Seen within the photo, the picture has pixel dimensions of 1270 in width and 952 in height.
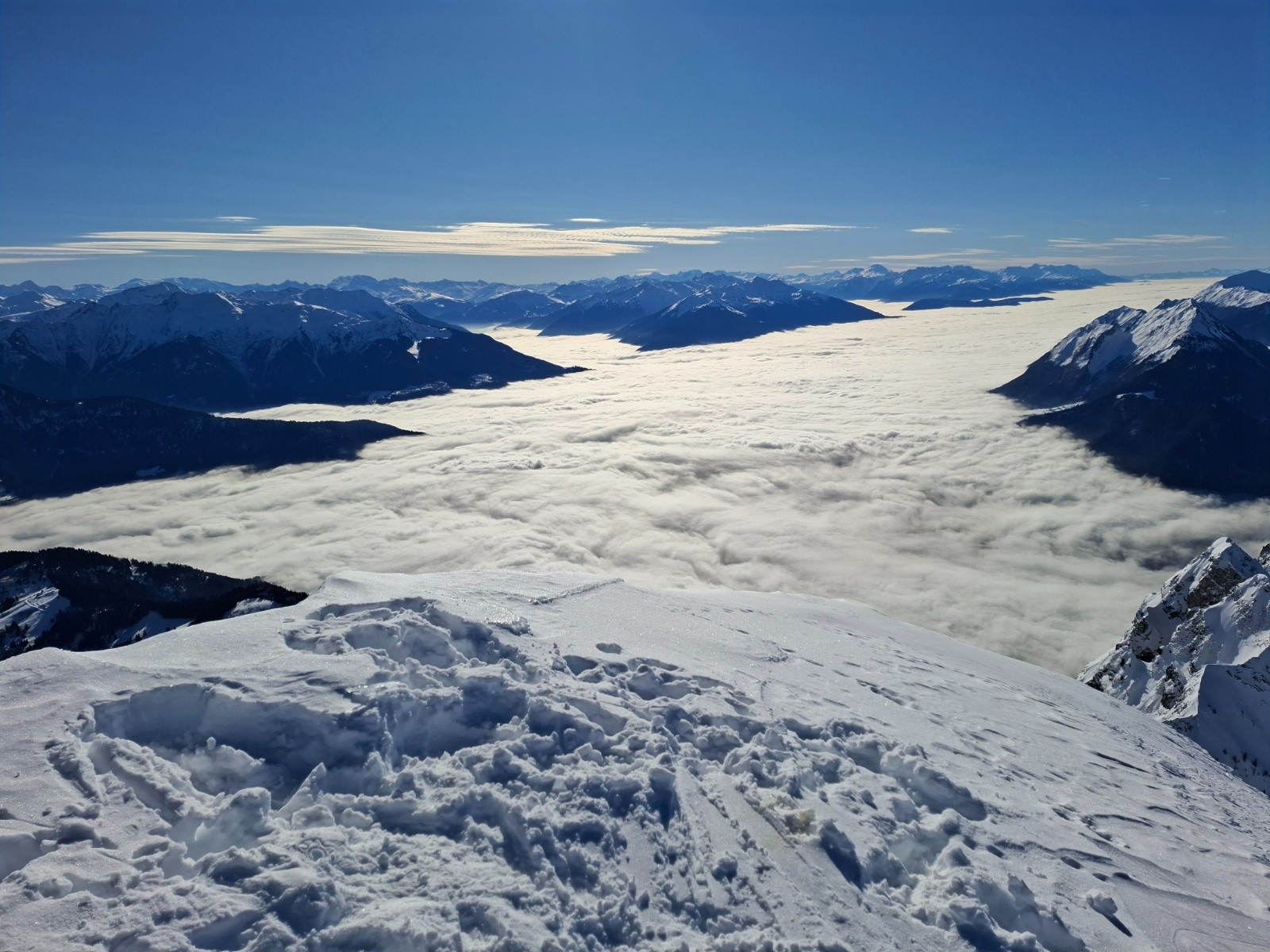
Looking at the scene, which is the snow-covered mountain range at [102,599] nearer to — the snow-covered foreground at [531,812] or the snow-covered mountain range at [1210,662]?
the snow-covered foreground at [531,812]

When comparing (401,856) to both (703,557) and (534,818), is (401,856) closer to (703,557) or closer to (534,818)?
(534,818)

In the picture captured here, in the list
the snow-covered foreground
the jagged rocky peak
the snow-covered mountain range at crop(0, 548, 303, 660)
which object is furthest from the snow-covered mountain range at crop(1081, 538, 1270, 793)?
the snow-covered mountain range at crop(0, 548, 303, 660)

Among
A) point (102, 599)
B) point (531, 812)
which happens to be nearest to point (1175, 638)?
point (531, 812)

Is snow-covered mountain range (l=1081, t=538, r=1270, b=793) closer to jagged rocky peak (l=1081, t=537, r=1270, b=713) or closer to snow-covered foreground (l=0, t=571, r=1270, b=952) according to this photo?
jagged rocky peak (l=1081, t=537, r=1270, b=713)

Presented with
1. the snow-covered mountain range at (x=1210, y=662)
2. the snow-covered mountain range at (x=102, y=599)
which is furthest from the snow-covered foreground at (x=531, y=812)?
the snow-covered mountain range at (x=102, y=599)

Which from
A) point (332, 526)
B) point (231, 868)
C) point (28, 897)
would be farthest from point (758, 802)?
point (332, 526)

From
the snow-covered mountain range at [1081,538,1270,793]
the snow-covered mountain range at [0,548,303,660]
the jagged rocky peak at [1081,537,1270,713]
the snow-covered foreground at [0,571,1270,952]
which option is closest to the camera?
the snow-covered foreground at [0,571,1270,952]
